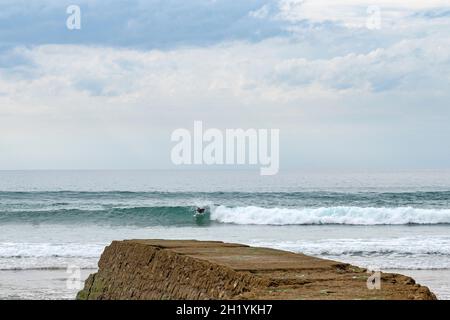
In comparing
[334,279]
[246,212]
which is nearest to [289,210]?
[246,212]

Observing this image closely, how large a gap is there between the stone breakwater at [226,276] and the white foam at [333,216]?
961 inches

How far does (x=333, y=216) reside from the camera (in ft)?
111

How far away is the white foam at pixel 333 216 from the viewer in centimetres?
3316

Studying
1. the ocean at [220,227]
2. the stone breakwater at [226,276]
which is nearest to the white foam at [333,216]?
the ocean at [220,227]

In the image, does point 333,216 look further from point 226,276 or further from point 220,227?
point 226,276

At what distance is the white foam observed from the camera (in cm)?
3316

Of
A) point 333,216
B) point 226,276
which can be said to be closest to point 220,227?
point 333,216

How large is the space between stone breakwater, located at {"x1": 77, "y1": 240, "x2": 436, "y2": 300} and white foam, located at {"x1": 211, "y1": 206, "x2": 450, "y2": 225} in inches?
961

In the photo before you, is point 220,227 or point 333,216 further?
point 333,216

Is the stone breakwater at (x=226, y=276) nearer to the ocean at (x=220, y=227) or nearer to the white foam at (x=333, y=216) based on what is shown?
the ocean at (x=220, y=227)

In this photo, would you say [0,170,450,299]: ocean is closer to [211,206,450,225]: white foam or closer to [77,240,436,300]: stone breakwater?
[211,206,450,225]: white foam

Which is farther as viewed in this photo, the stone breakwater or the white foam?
the white foam

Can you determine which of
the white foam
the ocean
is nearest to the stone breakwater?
the ocean

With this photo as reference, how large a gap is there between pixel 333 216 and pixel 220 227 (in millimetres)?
5801
